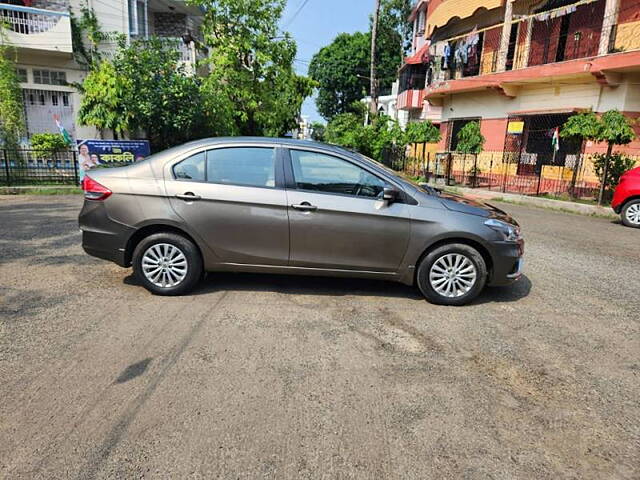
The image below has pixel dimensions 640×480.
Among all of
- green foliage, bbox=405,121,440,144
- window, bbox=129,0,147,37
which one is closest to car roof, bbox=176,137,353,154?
green foliage, bbox=405,121,440,144

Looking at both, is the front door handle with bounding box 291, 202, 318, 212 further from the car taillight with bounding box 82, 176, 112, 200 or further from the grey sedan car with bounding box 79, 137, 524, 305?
the car taillight with bounding box 82, 176, 112, 200

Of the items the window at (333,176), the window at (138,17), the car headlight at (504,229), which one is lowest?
the car headlight at (504,229)

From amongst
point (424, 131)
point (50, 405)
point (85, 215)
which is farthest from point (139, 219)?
point (424, 131)

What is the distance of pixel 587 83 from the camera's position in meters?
15.5

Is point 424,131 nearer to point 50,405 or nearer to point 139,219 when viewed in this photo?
point 139,219

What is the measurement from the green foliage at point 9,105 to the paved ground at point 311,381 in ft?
38.4

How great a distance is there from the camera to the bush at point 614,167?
42.8 ft

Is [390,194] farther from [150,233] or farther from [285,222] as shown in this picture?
[150,233]

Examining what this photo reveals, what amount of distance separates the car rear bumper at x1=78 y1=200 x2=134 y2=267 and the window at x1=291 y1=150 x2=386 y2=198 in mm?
1908

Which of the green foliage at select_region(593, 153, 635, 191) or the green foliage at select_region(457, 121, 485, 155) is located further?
the green foliage at select_region(457, 121, 485, 155)

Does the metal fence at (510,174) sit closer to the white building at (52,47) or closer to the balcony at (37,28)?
the white building at (52,47)

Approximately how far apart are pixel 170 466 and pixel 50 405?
3.49 feet

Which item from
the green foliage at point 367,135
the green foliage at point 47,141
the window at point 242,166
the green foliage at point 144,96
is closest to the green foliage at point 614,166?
the green foliage at point 367,135

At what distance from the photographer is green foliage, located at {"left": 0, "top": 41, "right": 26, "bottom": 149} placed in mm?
14266
